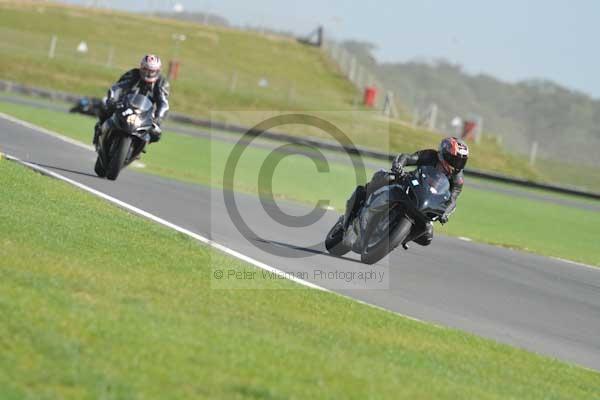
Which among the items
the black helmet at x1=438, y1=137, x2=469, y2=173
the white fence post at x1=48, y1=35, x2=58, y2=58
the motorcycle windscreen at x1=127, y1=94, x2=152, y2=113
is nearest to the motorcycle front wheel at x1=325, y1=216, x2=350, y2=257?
the black helmet at x1=438, y1=137, x2=469, y2=173

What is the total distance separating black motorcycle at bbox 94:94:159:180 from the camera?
16.0 metres

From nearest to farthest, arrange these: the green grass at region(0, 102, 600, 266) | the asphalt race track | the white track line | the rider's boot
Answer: the white track line, the asphalt race track, the rider's boot, the green grass at region(0, 102, 600, 266)

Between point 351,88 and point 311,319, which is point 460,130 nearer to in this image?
point 351,88

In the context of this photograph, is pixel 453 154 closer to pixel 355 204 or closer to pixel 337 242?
pixel 355 204

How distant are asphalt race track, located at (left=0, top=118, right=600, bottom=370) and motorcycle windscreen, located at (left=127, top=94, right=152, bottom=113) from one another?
107 cm

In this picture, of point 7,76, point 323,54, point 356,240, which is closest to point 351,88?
point 323,54

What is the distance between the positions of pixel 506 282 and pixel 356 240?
76.4 inches

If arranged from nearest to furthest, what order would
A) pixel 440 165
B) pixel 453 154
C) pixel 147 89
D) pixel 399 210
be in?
pixel 453 154, pixel 399 210, pixel 440 165, pixel 147 89

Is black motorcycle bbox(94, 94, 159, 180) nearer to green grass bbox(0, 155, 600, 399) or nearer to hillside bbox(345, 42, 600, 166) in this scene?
green grass bbox(0, 155, 600, 399)

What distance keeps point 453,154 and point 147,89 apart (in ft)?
20.0

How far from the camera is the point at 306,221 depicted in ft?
55.9

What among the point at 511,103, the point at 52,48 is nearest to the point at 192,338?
the point at 52,48

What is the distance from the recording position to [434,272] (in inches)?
514

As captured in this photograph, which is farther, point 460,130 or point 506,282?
point 460,130
